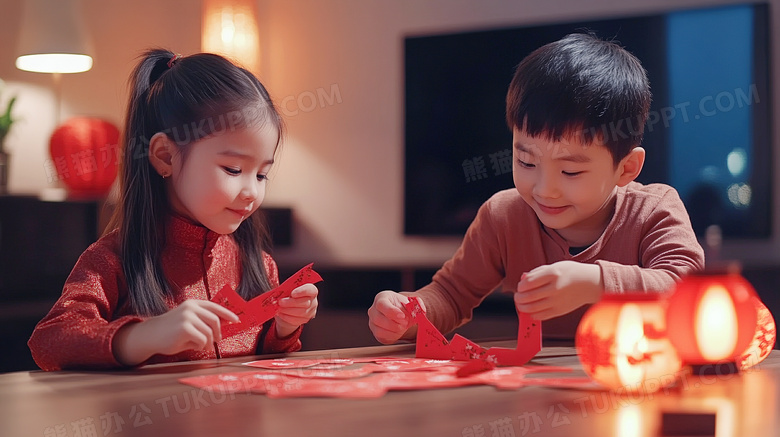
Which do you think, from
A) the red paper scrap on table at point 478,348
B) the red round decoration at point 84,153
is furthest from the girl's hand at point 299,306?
the red round decoration at point 84,153

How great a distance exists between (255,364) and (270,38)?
366 centimetres

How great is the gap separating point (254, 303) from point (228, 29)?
291cm

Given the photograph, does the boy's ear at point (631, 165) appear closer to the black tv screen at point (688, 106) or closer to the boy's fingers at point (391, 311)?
the boy's fingers at point (391, 311)

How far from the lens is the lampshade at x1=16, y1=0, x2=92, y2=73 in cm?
320

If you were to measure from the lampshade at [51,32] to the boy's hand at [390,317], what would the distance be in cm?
261

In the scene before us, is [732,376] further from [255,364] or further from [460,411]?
[255,364]

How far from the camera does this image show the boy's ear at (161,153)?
1.13 meters

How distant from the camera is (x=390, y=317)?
1096 millimetres

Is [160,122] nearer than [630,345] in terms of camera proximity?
No

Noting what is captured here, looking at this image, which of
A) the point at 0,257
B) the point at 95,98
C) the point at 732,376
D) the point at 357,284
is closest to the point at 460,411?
the point at 732,376

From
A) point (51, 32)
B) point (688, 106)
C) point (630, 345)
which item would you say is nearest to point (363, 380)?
point (630, 345)

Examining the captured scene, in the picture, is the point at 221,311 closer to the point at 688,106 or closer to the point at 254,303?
the point at 254,303

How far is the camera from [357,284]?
3.71 metres

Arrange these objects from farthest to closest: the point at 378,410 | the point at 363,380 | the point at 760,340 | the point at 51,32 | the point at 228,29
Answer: the point at 228,29
the point at 51,32
the point at 760,340
the point at 363,380
the point at 378,410
